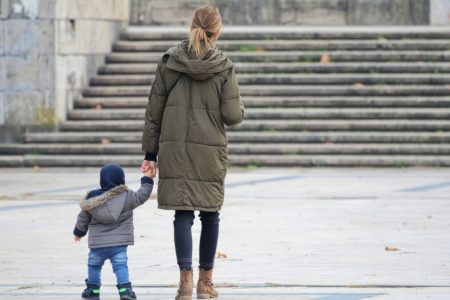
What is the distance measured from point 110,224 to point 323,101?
1291 cm

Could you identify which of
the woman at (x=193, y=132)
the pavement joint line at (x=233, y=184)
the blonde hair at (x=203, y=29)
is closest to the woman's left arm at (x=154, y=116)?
the woman at (x=193, y=132)

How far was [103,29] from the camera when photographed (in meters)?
22.3

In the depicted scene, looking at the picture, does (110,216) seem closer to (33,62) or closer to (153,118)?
(153,118)

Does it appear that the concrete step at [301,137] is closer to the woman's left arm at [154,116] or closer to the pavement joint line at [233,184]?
the pavement joint line at [233,184]

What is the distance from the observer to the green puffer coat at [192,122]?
811 cm

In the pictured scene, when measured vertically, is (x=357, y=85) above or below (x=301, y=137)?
above

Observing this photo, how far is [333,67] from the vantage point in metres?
21.6

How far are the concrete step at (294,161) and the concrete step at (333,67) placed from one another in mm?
2506

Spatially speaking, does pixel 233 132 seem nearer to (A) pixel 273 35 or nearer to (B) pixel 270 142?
(B) pixel 270 142

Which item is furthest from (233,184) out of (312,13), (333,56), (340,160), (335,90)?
(312,13)

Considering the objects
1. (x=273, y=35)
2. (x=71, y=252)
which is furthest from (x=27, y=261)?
(x=273, y=35)

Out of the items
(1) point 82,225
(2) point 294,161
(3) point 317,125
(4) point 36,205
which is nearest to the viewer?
(1) point 82,225

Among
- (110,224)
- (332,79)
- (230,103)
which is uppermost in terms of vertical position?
(230,103)

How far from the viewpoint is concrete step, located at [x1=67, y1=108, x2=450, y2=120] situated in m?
20.3
